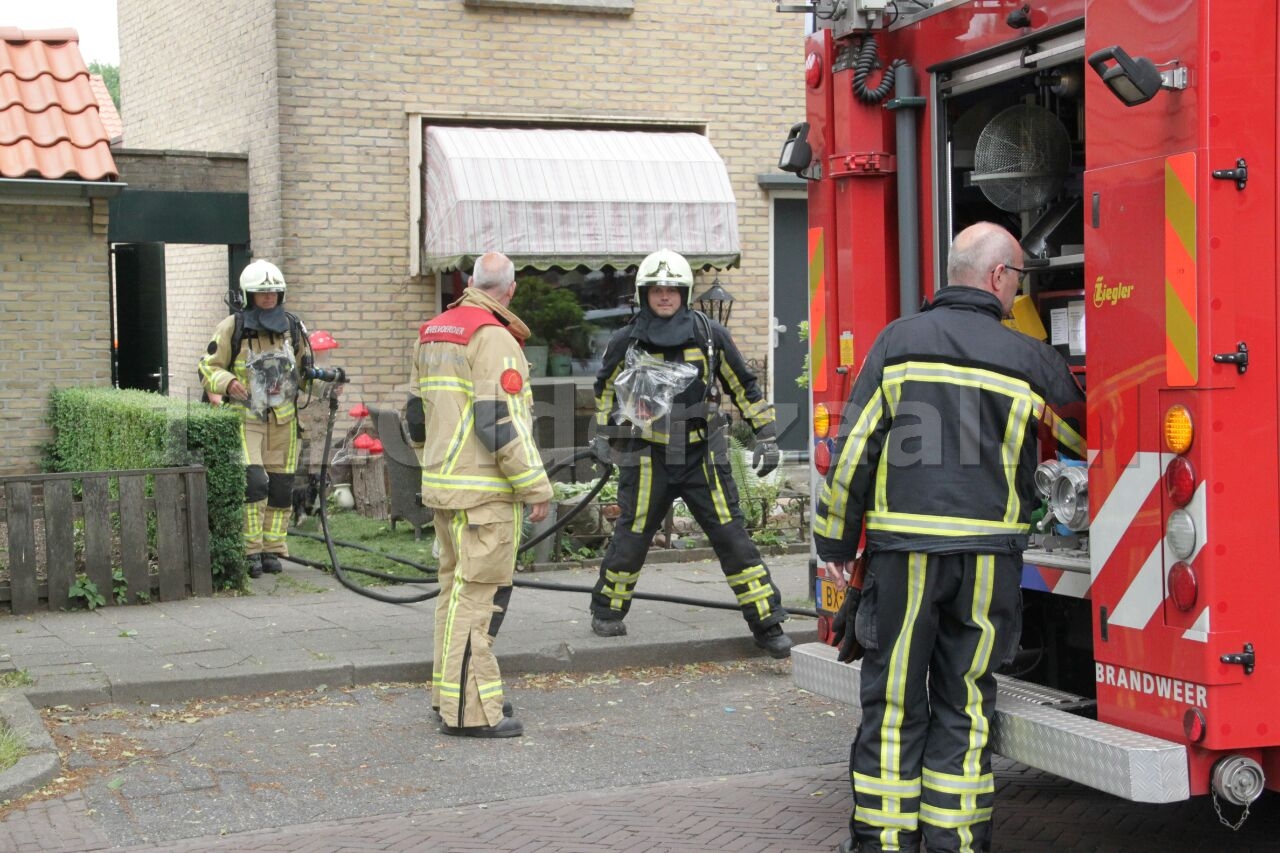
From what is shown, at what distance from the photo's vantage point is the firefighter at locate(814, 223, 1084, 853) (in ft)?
14.5

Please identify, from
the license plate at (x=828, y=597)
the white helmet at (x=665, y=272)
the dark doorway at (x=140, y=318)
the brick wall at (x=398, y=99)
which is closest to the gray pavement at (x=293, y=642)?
the white helmet at (x=665, y=272)

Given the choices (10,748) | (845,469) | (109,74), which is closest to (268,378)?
(10,748)

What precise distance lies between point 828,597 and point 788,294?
8.90 m

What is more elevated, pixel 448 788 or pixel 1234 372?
pixel 1234 372

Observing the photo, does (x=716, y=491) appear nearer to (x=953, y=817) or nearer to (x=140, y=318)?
(x=953, y=817)

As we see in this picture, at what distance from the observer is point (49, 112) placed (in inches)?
451

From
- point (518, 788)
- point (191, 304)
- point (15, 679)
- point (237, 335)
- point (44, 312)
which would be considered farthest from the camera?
point (191, 304)

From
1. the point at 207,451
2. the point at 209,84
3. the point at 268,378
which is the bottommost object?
the point at 207,451

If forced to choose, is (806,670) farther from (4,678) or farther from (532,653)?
(4,678)

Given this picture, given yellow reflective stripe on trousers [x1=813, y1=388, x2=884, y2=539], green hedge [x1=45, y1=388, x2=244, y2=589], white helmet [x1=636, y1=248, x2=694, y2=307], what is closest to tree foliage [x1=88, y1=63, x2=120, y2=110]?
green hedge [x1=45, y1=388, x2=244, y2=589]

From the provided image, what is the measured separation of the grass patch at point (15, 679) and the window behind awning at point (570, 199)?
6.23 meters

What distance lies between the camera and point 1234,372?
13.1 ft

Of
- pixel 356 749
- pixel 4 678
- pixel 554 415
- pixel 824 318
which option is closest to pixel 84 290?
pixel 554 415

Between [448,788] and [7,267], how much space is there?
7.29 metres
